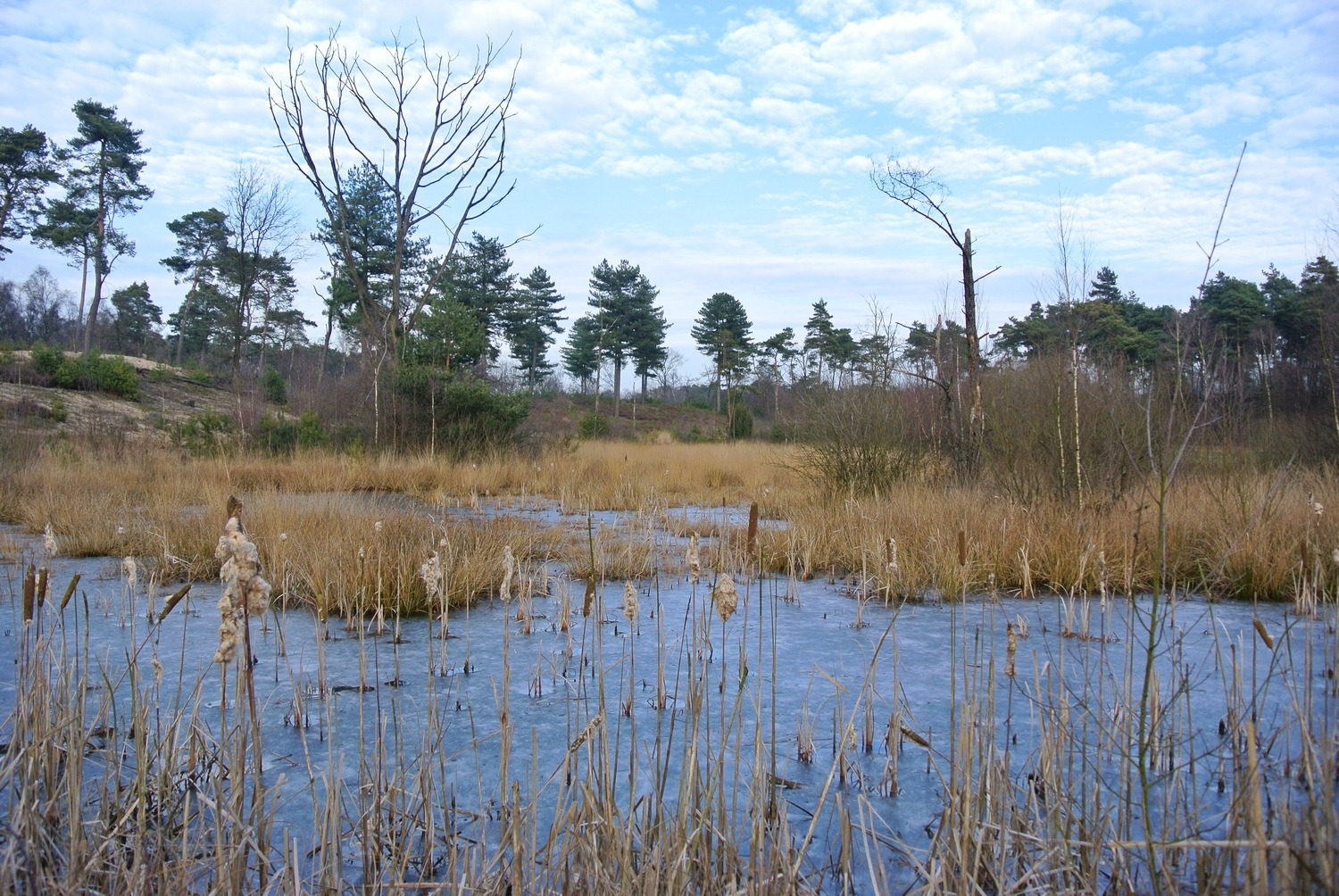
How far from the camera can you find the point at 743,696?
319 centimetres

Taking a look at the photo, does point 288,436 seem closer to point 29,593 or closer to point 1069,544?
point 1069,544

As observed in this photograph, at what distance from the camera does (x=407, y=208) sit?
15633 millimetres

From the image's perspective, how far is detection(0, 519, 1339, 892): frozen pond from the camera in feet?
7.05

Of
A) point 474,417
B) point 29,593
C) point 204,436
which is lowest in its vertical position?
point 29,593

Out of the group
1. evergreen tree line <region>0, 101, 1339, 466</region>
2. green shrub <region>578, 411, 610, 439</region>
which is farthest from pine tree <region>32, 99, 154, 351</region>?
green shrub <region>578, 411, 610, 439</region>

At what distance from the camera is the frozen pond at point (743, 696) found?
84.6 inches

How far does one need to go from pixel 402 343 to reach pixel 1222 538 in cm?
1296

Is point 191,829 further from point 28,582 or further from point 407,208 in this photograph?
point 407,208

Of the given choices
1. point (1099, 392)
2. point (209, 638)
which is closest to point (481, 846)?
point (209, 638)

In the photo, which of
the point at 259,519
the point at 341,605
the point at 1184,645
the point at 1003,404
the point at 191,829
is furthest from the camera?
the point at 1003,404

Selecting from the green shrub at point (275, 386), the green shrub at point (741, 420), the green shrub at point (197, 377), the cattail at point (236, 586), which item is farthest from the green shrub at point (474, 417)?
the green shrub at point (741, 420)

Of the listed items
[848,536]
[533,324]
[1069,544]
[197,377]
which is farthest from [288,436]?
[533,324]

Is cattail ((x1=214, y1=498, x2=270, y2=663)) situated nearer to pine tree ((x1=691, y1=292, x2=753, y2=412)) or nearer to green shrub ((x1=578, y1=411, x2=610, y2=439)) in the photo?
green shrub ((x1=578, y1=411, x2=610, y2=439))

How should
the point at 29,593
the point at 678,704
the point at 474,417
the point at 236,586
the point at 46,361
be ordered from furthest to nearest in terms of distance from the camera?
1. the point at 46,361
2. the point at 474,417
3. the point at 678,704
4. the point at 29,593
5. the point at 236,586
